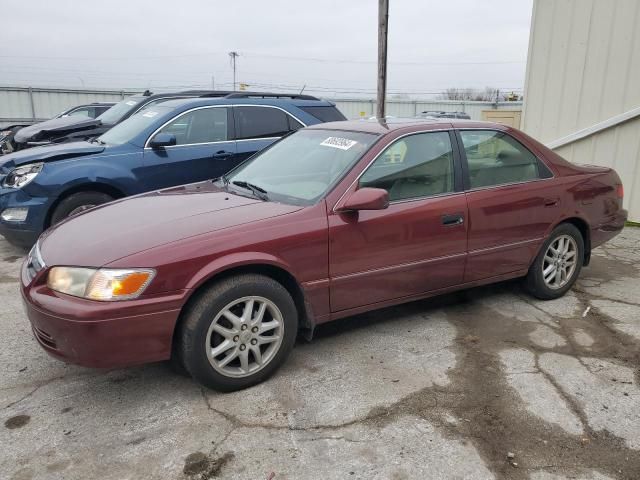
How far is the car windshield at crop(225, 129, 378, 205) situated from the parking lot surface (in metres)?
1.10

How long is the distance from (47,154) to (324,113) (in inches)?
135

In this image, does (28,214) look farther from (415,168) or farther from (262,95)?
(415,168)

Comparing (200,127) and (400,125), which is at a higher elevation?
(400,125)

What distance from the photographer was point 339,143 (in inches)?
151

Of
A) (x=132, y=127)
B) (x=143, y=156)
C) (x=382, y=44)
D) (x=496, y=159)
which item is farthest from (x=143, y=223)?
(x=382, y=44)

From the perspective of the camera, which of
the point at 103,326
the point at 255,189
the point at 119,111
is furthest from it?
the point at 119,111

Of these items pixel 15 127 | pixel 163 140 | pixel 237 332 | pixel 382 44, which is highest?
pixel 382 44

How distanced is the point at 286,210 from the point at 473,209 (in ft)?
4.83

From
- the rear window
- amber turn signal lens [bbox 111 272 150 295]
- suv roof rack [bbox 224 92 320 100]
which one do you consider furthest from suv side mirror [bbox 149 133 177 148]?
amber turn signal lens [bbox 111 272 150 295]

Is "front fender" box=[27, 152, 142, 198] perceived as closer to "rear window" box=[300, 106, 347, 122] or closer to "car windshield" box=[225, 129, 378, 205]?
"car windshield" box=[225, 129, 378, 205]

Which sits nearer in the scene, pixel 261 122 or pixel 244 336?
pixel 244 336

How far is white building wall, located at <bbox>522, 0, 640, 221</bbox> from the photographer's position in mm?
7312

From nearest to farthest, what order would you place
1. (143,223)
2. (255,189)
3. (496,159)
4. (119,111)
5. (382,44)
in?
(143,223) < (255,189) < (496,159) < (119,111) < (382,44)

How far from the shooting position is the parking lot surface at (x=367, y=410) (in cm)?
250
